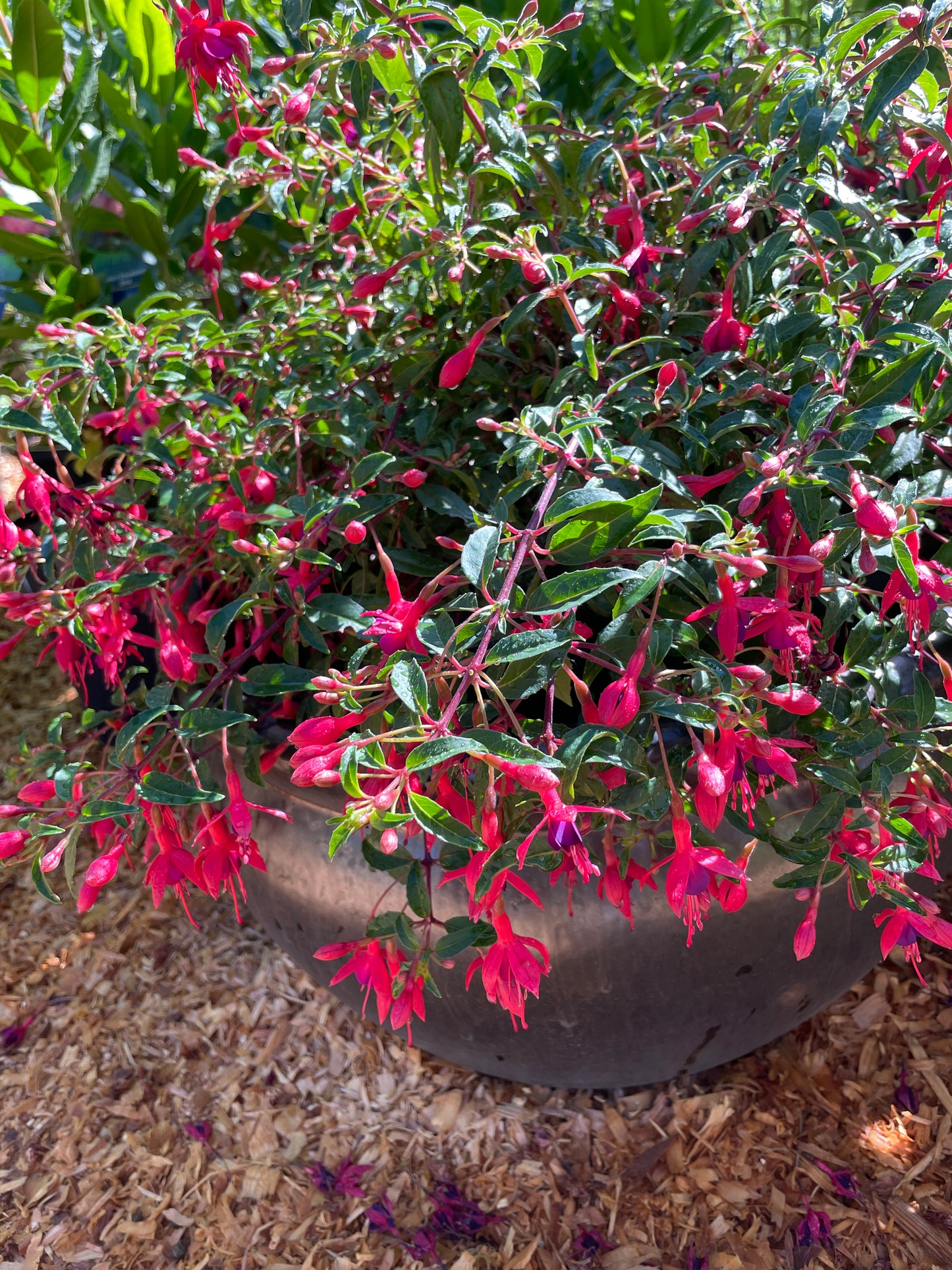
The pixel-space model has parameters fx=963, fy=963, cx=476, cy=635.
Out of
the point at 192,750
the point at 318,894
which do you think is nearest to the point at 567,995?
the point at 318,894

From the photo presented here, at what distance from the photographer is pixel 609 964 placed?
0.70 meters

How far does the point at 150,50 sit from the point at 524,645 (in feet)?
4.58

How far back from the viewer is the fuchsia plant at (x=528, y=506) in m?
0.49

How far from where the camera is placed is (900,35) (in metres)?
0.62

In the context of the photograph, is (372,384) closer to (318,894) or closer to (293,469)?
(293,469)

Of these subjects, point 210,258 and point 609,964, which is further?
point 210,258

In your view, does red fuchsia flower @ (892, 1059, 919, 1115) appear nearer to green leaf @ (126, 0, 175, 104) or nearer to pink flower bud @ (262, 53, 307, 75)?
pink flower bud @ (262, 53, 307, 75)

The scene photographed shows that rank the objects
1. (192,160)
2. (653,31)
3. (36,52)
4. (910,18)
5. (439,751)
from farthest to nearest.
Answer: (36,52) → (653,31) → (192,160) → (910,18) → (439,751)

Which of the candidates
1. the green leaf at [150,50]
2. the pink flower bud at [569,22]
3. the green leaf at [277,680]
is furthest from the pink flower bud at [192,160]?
the green leaf at [150,50]

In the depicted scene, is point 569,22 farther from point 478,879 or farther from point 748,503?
point 478,879

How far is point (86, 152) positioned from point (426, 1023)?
121 cm

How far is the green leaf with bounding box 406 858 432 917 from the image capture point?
60 centimetres

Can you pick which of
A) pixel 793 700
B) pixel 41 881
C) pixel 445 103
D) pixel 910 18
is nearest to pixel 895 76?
pixel 910 18

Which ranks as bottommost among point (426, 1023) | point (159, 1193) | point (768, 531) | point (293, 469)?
point (159, 1193)
